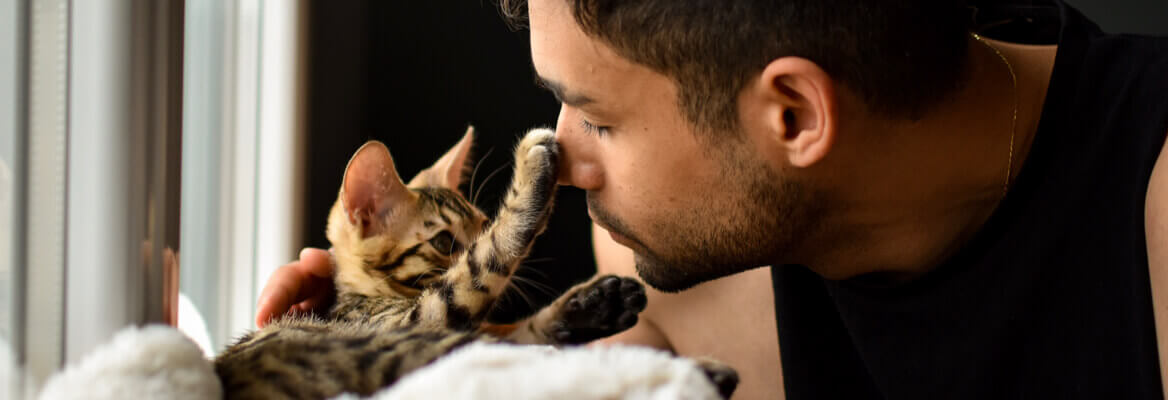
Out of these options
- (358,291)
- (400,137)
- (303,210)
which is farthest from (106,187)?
(400,137)

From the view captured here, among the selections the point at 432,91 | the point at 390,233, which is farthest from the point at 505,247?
the point at 432,91

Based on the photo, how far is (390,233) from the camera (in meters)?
1.34

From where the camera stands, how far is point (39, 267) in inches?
24.7

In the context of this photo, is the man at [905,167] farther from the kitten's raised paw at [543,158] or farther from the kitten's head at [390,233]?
the kitten's head at [390,233]

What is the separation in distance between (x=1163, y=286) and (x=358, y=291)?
1014 millimetres

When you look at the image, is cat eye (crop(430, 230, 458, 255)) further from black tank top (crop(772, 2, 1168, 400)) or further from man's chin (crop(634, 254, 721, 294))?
black tank top (crop(772, 2, 1168, 400))

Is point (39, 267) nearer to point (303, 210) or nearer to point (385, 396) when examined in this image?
point (385, 396)

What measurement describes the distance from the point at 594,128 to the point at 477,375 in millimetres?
599

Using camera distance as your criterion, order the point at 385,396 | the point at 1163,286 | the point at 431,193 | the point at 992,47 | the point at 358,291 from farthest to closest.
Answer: the point at 431,193 → the point at 358,291 → the point at 992,47 → the point at 1163,286 → the point at 385,396

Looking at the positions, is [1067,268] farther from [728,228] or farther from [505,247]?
[505,247]

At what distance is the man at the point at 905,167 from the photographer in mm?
867

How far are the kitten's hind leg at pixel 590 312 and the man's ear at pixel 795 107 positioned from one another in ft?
0.97

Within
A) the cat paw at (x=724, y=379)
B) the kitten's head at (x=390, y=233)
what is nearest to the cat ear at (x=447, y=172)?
A: the kitten's head at (x=390, y=233)

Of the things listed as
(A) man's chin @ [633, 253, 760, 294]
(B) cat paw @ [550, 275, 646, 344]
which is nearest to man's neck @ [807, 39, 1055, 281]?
(A) man's chin @ [633, 253, 760, 294]
